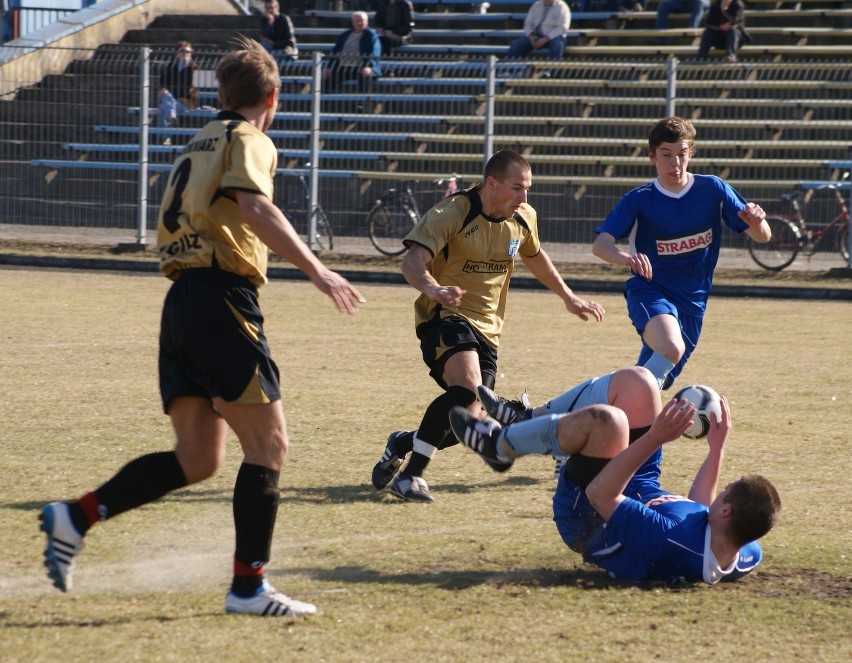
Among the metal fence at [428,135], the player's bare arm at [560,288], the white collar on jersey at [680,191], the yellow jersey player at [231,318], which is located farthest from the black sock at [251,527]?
the metal fence at [428,135]

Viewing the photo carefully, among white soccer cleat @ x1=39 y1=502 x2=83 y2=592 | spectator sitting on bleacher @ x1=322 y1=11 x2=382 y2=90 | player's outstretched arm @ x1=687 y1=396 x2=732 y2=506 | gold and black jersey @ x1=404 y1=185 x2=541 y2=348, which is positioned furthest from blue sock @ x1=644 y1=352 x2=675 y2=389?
spectator sitting on bleacher @ x1=322 y1=11 x2=382 y2=90

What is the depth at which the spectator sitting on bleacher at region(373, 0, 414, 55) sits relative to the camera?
2522 cm

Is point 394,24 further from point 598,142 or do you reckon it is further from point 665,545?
point 665,545

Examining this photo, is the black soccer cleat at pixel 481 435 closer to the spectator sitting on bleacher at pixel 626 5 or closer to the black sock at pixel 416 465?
the black sock at pixel 416 465

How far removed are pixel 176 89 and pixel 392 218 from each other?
14.0 feet

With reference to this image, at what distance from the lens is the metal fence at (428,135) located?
20812mm

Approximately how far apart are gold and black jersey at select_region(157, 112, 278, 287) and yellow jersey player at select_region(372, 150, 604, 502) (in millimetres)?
1902

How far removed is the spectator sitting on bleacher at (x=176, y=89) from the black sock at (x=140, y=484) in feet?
Answer: 56.7

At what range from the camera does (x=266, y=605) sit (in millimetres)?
4457

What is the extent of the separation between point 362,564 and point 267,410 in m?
1.03

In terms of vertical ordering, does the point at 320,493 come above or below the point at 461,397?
below

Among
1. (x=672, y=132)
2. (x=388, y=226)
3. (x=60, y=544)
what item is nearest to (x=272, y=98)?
(x=60, y=544)

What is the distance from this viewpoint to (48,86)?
870 inches

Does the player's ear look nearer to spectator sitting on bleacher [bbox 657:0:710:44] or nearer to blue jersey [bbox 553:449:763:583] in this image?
blue jersey [bbox 553:449:763:583]
